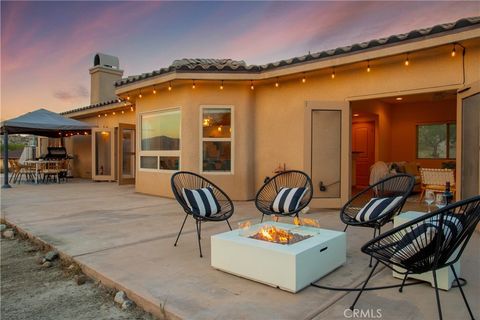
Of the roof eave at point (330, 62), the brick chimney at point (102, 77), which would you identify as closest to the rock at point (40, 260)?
the roof eave at point (330, 62)

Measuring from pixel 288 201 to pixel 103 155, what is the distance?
10323 millimetres

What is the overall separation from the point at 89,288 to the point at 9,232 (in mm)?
2717

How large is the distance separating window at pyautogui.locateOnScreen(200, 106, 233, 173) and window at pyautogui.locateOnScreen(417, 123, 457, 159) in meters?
6.66

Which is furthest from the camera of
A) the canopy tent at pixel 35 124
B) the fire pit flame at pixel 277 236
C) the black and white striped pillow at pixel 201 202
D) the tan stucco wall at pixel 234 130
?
the canopy tent at pixel 35 124

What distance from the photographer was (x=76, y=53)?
39.9 ft

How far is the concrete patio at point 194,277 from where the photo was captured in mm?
2213

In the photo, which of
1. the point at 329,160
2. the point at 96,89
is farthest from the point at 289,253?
the point at 96,89

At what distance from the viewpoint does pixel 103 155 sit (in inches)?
493

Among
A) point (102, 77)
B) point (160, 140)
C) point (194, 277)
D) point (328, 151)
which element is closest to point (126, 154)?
point (160, 140)

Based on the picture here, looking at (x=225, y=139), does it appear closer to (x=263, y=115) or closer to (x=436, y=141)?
(x=263, y=115)

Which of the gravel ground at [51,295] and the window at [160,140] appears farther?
the window at [160,140]

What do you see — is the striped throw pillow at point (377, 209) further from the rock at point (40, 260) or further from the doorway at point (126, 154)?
the doorway at point (126, 154)

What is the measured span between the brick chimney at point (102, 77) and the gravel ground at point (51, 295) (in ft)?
41.4

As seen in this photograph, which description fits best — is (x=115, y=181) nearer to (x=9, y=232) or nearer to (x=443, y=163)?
(x=9, y=232)
